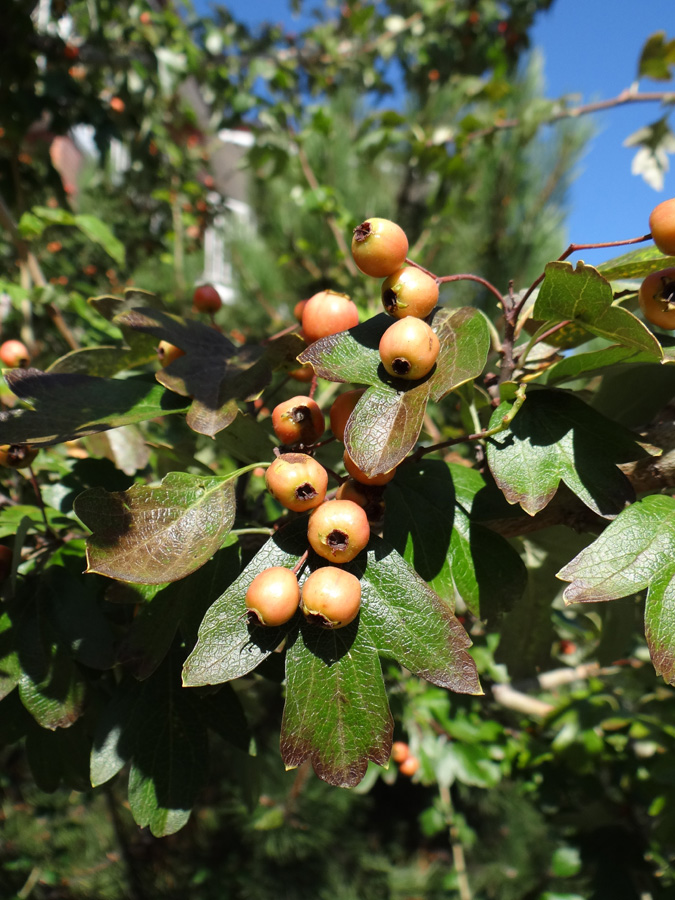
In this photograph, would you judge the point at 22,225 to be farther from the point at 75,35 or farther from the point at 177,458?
the point at 75,35

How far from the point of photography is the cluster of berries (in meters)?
0.50

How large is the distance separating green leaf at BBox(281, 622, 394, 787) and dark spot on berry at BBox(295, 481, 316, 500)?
0.14m

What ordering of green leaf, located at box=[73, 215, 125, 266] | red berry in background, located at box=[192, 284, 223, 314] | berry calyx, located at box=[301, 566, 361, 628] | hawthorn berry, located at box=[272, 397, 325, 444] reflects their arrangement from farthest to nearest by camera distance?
green leaf, located at box=[73, 215, 125, 266] < red berry in background, located at box=[192, 284, 223, 314] < hawthorn berry, located at box=[272, 397, 325, 444] < berry calyx, located at box=[301, 566, 361, 628]

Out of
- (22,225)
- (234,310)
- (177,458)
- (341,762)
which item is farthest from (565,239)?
(341,762)

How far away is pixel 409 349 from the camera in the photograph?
0.52 metres

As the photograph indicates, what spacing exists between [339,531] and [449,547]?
0.16m

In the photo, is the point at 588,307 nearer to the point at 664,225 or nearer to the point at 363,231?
the point at 664,225

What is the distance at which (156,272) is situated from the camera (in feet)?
18.2

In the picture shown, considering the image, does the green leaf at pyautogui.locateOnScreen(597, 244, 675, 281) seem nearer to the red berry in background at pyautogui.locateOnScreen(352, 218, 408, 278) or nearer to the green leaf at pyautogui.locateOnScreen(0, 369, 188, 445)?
the red berry in background at pyautogui.locateOnScreen(352, 218, 408, 278)

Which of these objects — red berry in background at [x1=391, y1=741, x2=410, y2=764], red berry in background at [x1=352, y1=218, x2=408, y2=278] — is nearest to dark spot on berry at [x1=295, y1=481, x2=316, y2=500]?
red berry in background at [x1=352, y1=218, x2=408, y2=278]

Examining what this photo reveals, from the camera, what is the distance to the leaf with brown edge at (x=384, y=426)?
495 mm

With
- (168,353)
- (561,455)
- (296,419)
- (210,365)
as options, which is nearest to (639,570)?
(561,455)

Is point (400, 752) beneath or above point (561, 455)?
beneath

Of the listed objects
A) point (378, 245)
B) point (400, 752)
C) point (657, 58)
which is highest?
point (657, 58)
